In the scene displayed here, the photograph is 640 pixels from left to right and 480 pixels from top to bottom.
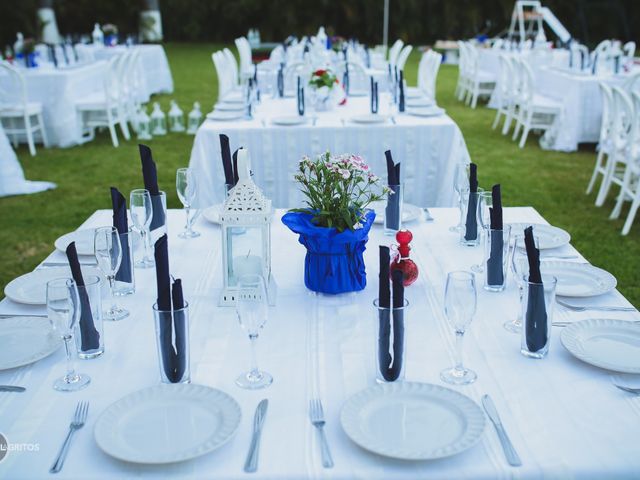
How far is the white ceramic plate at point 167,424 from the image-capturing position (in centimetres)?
117

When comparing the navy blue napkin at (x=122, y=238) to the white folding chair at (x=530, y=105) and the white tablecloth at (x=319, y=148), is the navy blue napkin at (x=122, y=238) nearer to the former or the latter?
the white tablecloth at (x=319, y=148)

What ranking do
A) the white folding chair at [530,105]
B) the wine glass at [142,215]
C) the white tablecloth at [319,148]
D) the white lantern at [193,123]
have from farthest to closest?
the white lantern at [193,123] → the white folding chair at [530,105] → the white tablecloth at [319,148] → the wine glass at [142,215]

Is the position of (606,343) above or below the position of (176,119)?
above

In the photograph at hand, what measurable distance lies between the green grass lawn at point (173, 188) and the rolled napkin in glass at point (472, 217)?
5.81 ft

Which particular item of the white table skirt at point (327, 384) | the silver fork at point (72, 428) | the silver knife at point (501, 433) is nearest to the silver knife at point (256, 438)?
the white table skirt at point (327, 384)

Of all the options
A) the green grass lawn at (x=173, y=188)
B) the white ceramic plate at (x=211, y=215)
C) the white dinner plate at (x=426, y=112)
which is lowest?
the green grass lawn at (x=173, y=188)

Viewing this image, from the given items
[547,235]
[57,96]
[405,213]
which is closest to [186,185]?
[405,213]

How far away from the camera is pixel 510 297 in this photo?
5.92ft

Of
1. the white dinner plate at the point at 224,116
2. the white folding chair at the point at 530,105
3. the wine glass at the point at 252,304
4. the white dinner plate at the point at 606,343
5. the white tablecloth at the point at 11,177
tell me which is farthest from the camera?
the white folding chair at the point at 530,105

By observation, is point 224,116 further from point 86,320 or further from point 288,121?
point 86,320

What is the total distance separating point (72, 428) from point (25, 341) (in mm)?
404

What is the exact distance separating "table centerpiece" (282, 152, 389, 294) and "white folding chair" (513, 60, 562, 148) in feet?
18.5

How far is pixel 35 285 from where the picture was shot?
186 cm

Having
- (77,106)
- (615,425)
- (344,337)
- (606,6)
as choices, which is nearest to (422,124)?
(344,337)
